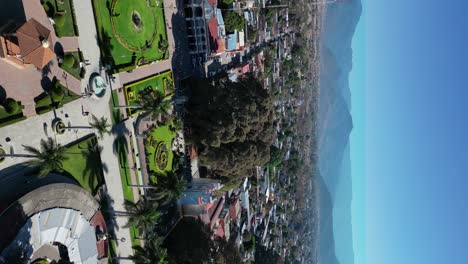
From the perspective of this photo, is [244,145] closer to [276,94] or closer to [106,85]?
[106,85]

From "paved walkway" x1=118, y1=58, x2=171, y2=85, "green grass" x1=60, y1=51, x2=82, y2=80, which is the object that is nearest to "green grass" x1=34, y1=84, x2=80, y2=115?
"green grass" x1=60, y1=51, x2=82, y2=80

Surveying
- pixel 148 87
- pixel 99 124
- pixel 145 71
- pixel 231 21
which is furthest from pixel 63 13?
pixel 231 21

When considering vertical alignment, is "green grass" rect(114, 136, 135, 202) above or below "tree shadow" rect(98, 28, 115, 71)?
below

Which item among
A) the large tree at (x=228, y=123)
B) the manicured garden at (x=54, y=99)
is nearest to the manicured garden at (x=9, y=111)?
the manicured garden at (x=54, y=99)

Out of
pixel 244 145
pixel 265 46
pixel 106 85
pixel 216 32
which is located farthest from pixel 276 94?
pixel 106 85

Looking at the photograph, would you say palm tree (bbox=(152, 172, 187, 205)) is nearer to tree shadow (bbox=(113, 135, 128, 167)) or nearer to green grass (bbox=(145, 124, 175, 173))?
green grass (bbox=(145, 124, 175, 173))

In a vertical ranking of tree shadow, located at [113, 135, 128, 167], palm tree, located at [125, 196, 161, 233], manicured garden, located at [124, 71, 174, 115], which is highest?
manicured garden, located at [124, 71, 174, 115]
